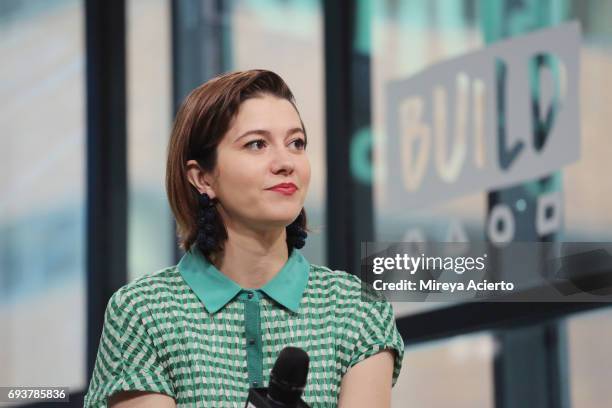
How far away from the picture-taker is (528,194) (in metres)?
3.08

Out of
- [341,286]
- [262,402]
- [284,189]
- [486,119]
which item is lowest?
[262,402]

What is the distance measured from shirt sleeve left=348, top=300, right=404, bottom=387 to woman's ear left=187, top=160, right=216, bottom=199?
292 millimetres

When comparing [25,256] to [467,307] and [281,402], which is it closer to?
[467,307]

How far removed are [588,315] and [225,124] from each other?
155 centimetres

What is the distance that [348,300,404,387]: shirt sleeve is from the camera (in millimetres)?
1696

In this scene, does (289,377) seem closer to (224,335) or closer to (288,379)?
(288,379)

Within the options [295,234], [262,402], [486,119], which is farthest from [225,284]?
[486,119]

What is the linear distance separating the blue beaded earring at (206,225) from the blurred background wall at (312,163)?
0.26 metres

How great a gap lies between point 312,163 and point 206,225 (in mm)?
1863

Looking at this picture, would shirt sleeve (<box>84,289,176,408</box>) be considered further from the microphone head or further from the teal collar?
the microphone head

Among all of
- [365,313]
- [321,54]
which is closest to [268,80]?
[365,313]

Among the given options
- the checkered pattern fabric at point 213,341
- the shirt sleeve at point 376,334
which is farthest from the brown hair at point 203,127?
the shirt sleeve at point 376,334

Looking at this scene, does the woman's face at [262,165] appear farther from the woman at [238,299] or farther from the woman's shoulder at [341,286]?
the woman's shoulder at [341,286]

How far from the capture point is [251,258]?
1.74 m
